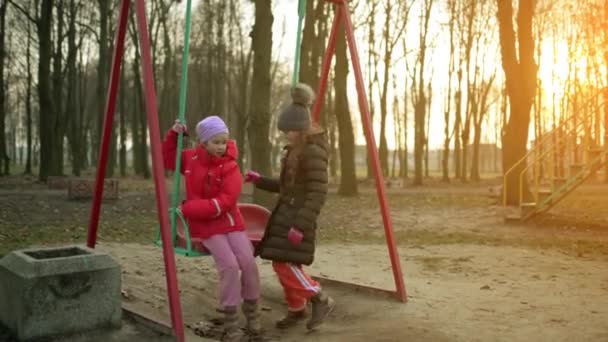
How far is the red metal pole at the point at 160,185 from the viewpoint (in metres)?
4.16

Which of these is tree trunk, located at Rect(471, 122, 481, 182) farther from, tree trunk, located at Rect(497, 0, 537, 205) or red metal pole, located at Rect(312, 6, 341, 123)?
red metal pole, located at Rect(312, 6, 341, 123)

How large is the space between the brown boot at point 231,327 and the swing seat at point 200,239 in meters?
0.47

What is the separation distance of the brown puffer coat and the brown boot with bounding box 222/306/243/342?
54 cm

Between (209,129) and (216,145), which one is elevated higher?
(209,129)

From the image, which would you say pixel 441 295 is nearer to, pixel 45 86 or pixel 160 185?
pixel 160 185

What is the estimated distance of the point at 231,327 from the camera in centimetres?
446

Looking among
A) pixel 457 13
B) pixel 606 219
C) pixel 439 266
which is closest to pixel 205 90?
pixel 457 13

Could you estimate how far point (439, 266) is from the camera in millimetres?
7539

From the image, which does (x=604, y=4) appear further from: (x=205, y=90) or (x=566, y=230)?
(x=205, y=90)

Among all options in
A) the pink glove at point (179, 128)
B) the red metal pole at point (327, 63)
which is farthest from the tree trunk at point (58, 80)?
the pink glove at point (179, 128)

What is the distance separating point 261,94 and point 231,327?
793cm

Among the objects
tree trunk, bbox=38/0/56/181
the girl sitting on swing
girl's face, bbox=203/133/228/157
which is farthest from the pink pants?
tree trunk, bbox=38/0/56/181

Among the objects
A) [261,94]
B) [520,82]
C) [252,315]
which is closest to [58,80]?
[261,94]

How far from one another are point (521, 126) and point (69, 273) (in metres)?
13.2
